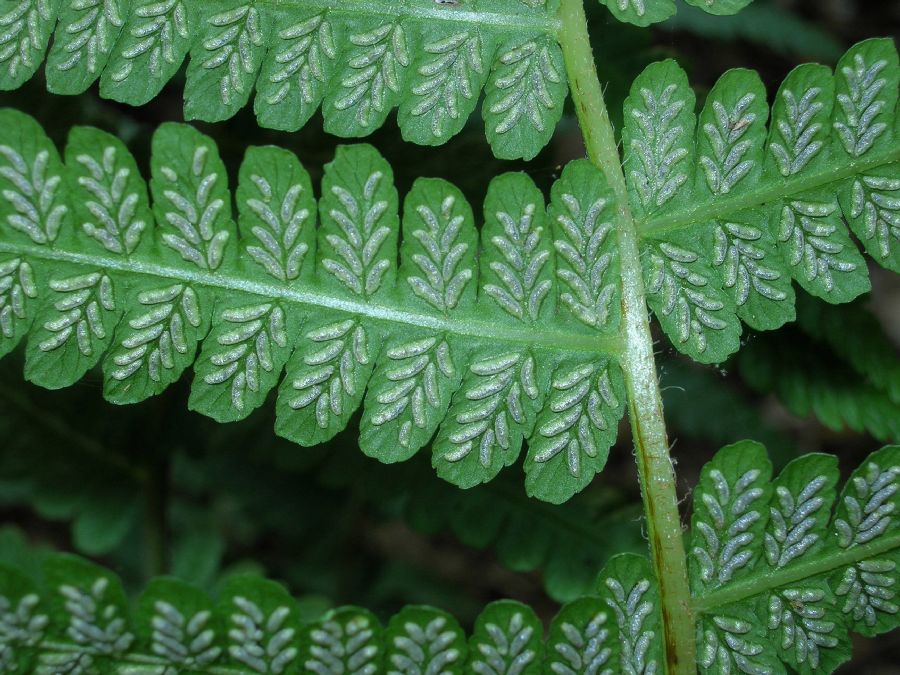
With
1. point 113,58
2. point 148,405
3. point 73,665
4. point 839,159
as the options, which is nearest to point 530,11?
point 839,159

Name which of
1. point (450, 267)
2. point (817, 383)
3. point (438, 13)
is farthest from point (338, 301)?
point (817, 383)

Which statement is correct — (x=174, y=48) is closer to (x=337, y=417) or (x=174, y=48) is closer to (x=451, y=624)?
(x=337, y=417)

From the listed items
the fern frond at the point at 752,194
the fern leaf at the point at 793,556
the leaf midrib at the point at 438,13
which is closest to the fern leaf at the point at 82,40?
the leaf midrib at the point at 438,13

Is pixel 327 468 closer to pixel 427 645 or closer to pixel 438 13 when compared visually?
pixel 427 645

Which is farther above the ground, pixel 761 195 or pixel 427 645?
pixel 761 195

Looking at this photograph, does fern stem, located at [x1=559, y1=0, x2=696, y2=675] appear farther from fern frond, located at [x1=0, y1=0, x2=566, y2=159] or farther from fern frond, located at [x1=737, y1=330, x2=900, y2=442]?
fern frond, located at [x1=737, y1=330, x2=900, y2=442]

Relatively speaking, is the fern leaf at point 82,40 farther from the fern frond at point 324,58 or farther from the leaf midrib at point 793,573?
the leaf midrib at point 793,573
